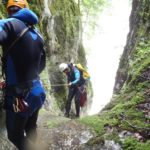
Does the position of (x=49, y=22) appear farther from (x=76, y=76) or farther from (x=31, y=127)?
(x=31, y=127)

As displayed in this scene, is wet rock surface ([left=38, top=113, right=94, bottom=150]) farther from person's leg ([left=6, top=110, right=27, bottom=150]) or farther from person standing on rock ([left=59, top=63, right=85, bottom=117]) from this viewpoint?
person standing on rock ([left=59, top=63, right=85, bottom=117])

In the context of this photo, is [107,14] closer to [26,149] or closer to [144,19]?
[144,19]

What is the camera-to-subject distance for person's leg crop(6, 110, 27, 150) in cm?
497

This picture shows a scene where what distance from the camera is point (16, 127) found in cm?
499

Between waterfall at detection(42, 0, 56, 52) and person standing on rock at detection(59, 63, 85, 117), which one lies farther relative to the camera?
waterfall at detection(42, 0, 56, 52)

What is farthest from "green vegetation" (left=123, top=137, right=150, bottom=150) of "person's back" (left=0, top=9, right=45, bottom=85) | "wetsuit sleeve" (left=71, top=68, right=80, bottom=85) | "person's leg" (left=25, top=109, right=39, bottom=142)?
"wetsuit sleeve" (left=71, top=68, right=80, bottom=85)

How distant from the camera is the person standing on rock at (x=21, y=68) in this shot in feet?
15.6

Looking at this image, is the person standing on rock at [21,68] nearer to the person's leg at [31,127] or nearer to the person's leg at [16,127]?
the person's leg at [16,127]

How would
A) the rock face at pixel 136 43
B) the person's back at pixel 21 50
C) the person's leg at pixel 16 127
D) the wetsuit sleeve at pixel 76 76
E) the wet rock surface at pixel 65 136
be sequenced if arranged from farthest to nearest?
the wetsuit sleeve at pixel 76 76 → the rock face at pixel 136 43 → the wet rock surface at pixel 65 136 → the person's leg at pixel 16 127 → the person's back at pixel 21 50

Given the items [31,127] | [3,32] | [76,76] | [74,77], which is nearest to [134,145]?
[31,127]

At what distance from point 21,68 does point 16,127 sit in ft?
2.93

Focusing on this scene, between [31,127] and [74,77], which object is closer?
[31,127]

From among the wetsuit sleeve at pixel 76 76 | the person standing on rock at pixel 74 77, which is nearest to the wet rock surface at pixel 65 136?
the wetsuit sleeve at pixel 76 76

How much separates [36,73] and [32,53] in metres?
0.37
